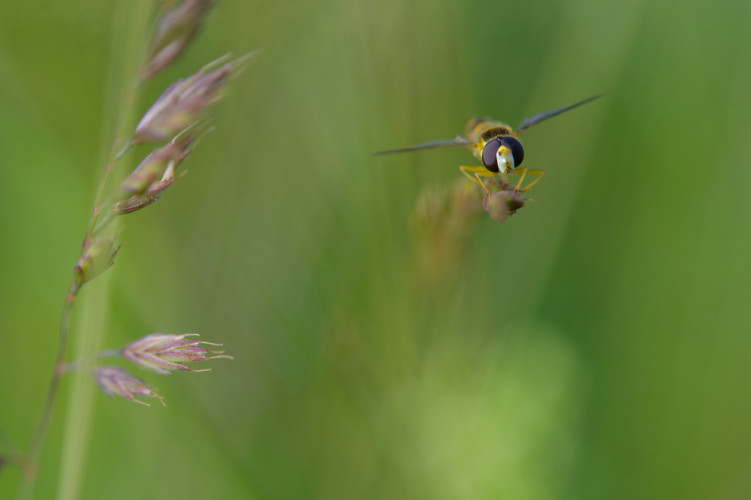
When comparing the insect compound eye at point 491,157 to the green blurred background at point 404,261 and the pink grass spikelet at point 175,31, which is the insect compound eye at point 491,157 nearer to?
the green blurred background at point 404,261

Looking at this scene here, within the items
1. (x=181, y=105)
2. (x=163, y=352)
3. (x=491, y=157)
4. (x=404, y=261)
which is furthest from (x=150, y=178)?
(x=404, y=261)

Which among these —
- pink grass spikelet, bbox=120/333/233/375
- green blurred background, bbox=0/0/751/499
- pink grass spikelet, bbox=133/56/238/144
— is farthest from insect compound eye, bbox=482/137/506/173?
pink grass spikelet, bbox=120/333/233/375

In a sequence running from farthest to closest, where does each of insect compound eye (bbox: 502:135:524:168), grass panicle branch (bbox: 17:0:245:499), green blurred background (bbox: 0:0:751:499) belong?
1. green blurred background (bbox: 0:0:751:499)
2. insect compound eye (bbox: 502:135:524:168)
3. grass panicle branch (bbox: 17:0:245:499)

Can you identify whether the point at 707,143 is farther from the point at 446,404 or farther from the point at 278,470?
the point at 278,470

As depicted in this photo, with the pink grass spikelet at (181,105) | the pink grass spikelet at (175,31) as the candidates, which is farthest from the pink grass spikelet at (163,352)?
the pink grass spikelet at (175,31)

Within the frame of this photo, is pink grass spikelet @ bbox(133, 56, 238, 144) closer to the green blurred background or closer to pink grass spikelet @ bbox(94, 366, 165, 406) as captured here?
pink grass spikelet @ bbox(94, 366, 165, 406)

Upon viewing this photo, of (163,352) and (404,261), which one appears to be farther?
(404,261)

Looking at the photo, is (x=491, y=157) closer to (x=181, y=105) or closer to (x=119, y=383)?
(x=181, y=105)
